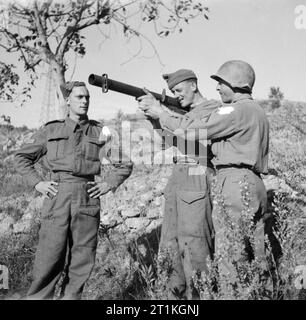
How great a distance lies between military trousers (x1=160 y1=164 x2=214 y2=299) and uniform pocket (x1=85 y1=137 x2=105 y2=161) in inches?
31.5

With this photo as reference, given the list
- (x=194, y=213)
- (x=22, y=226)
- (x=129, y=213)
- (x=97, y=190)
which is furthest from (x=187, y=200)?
(x=22, y=226)

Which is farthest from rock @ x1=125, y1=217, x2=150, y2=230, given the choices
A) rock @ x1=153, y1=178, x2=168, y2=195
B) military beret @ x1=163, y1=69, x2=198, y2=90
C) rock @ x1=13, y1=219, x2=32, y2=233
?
military beret @ x1=163, y1=69, x2=198, y2=90

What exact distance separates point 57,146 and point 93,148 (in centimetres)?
34

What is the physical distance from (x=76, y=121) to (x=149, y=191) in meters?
3.88

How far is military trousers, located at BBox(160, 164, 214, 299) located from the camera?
3607mm

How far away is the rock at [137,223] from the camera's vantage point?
632cm

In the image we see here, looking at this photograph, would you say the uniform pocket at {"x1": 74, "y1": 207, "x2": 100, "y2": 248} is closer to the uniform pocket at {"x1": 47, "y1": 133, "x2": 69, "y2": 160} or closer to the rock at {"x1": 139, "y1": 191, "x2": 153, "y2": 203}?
the uniform pocket at {"x1": 47, "y1": 133, "x2": 69, "y2": 160}

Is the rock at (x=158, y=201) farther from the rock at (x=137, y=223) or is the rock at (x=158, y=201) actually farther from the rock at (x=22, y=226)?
the rock at (x=22, y=226)

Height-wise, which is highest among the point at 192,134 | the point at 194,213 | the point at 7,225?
the point at 192,134

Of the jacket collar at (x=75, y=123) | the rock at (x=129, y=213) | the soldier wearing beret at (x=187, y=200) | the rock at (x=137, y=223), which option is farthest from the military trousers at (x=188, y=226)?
the rock at (x=129, y=213)

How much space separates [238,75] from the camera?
11.6 feet

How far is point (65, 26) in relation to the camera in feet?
24.9

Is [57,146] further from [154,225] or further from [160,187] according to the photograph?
[160,187]
